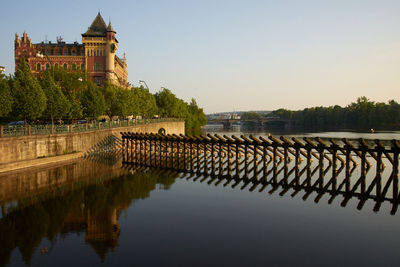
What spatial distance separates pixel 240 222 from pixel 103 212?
24.3 feet

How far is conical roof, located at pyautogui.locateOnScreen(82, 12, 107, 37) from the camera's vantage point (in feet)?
257

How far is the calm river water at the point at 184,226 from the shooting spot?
40.9 feet

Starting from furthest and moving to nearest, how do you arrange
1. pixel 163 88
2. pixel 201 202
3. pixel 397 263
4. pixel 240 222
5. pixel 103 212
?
pixel 163 88, pixel 201 202, pixel 103 212, pixel 240 222, pixel 397 263

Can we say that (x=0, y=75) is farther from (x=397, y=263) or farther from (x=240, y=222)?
(x=397, y=263)

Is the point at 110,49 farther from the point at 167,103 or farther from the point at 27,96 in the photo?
the point at 27,96

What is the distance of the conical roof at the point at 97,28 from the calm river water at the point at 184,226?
199ft

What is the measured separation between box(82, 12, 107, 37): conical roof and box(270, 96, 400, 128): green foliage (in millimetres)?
104841

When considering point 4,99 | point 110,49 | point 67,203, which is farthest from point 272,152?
point 110,49

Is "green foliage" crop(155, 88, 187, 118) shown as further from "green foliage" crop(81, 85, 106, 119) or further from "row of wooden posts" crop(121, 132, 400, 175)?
"row of wooden posts" crop(121, 132, 400, 175)

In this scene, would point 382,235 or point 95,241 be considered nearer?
point 95,241

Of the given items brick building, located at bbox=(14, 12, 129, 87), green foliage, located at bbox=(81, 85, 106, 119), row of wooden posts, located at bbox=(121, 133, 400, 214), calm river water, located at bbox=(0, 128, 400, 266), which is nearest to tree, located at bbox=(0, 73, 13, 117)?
calm river water, located at bbox=(0, 128, 400, 266)

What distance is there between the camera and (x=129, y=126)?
5169cm

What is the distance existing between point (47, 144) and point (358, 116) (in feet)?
460

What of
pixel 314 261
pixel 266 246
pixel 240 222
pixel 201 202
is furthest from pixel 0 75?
pixel 314 261
